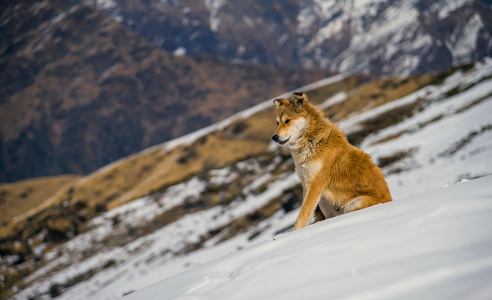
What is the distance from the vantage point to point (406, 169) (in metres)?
21.0

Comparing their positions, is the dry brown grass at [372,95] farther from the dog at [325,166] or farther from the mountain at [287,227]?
the dog at [325,166]

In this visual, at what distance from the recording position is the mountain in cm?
327

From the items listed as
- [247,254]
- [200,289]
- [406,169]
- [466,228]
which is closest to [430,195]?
[466,228]

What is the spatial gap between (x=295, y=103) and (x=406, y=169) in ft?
54.1

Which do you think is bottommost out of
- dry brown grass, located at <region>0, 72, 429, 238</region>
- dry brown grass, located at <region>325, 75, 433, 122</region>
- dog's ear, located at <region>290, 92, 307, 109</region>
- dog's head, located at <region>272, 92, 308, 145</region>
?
dry brown grass, located at <region>325, 75, 433, 122</region>

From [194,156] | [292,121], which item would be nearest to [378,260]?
[292,121]

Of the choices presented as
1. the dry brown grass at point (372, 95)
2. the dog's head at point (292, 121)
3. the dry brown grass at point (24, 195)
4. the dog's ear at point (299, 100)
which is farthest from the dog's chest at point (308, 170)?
the dry brown grass at point (24, 195)

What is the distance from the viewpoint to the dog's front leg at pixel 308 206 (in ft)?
20.1

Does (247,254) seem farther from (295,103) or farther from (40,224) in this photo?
(40,224)

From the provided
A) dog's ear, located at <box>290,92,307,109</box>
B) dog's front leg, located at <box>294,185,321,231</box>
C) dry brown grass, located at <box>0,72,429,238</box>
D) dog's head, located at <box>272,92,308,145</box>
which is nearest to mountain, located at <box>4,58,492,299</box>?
dog's front leg, located at <box>294,185,321,231</box>

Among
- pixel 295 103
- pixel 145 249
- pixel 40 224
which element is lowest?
pixel 145 249

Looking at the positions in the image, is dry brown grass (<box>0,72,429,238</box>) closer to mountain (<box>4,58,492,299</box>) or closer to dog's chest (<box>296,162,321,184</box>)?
mountain (<box>4,58,492,299</box>)

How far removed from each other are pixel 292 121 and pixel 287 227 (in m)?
14.3

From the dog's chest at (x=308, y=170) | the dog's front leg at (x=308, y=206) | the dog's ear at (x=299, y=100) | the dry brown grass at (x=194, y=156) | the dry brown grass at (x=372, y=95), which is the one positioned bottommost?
the dry brown grass at (x=372, y=95)
